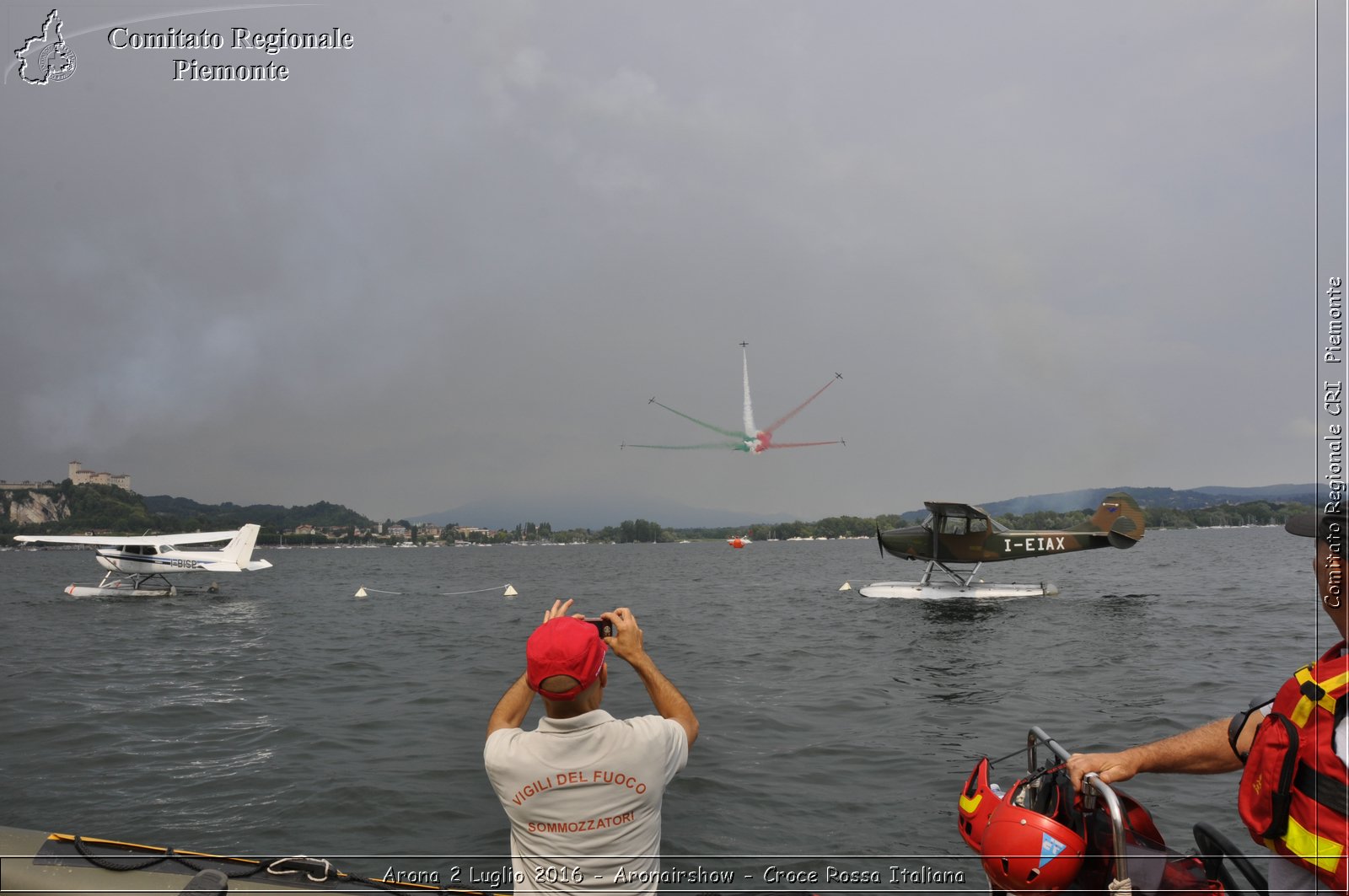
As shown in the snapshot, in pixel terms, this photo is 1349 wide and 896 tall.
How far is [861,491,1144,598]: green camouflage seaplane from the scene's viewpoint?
2638 centimetres

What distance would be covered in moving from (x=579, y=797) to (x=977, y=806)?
6.54 ft

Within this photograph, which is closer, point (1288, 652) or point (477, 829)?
point (477, 829)

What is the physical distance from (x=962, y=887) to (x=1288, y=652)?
13493 mm

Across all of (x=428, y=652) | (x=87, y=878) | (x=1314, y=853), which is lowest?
(x=428, y=652)

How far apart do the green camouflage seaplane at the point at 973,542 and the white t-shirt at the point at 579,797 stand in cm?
2468

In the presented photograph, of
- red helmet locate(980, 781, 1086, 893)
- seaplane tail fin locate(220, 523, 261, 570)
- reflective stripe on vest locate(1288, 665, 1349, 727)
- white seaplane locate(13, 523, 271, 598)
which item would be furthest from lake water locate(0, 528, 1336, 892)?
seaplane tail fin locate(220, 523, 261, 570)

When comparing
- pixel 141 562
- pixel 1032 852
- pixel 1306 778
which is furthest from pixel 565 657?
pixel 141 562

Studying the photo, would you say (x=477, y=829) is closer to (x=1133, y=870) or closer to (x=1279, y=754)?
(x=1133, y=870)

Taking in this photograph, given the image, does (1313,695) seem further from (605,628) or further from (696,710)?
(696,710)

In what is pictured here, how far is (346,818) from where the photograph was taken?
276 inches

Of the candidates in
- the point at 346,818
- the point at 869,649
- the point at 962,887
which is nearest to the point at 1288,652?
the point at 869,649

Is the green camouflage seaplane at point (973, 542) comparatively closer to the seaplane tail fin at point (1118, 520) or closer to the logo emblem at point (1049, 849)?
the seaplane tail fin at point (1118, 520)

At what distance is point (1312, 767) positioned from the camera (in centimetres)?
227

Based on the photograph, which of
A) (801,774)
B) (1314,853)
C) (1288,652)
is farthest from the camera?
(1288,652)
